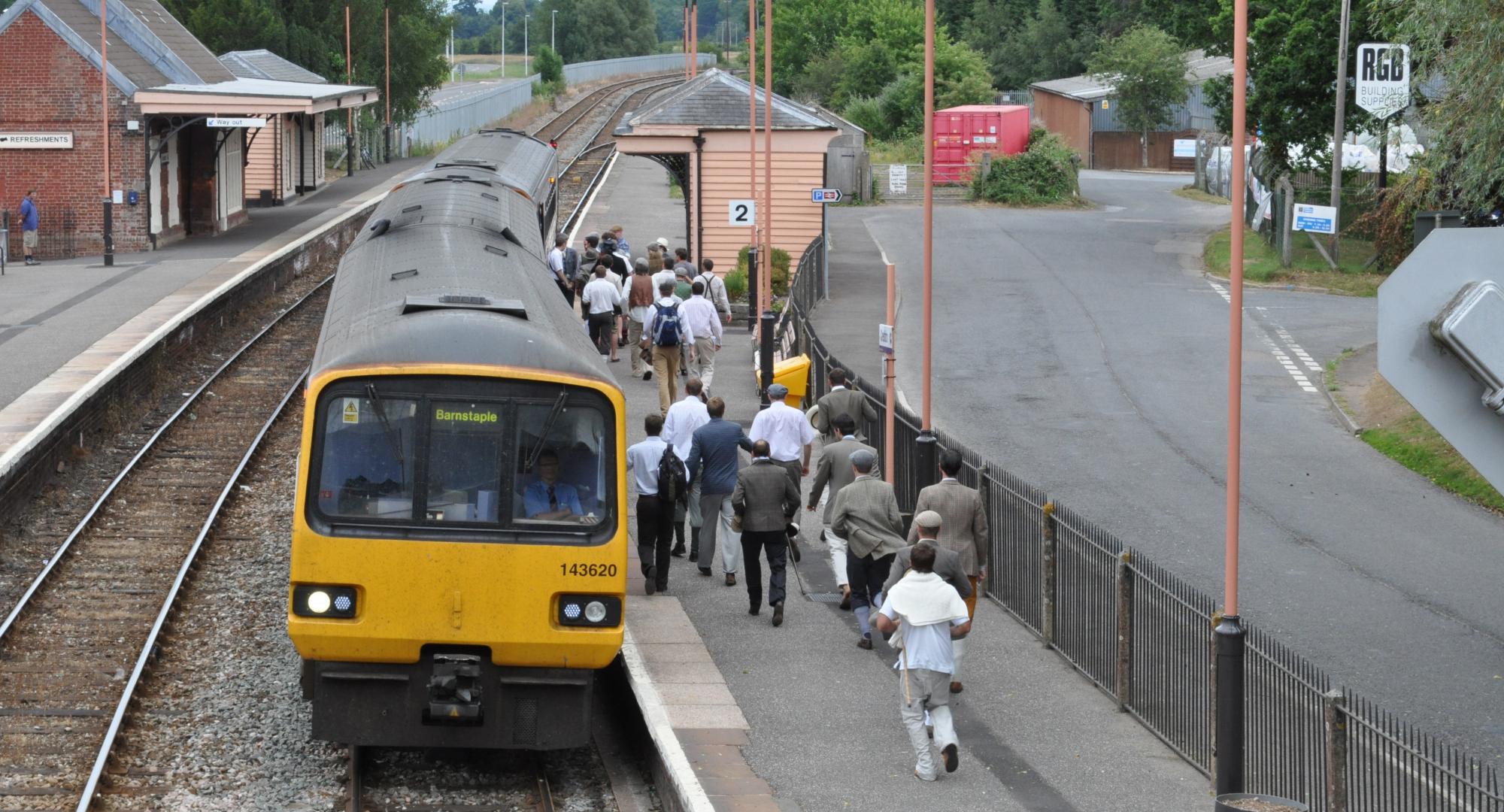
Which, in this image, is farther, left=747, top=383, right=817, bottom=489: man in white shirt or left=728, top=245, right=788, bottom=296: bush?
left=728, top=245, right=788, bottom=296: bush

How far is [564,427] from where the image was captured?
1034 cm

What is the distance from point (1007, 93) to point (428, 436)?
7171cm

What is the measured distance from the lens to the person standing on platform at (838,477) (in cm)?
1348

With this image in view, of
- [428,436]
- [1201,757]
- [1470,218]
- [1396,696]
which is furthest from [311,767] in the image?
[1470,218]

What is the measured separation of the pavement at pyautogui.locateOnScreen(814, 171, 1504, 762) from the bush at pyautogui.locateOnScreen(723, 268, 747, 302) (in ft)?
5.33

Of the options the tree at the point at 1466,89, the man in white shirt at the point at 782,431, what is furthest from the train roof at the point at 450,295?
the tree at the point at 1466,89

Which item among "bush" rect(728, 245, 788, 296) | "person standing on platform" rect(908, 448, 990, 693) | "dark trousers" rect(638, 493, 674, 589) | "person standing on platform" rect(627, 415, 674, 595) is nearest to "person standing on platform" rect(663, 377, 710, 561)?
"person standing on platform" rect(627, 415, 674, 595)

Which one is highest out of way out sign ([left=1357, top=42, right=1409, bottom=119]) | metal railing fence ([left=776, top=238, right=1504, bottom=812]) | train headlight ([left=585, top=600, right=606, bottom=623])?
way out sign ([left=1357, top=42, right=1409, bottom=119])

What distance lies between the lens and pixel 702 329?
2211 cm

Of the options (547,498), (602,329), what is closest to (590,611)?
(547,498)

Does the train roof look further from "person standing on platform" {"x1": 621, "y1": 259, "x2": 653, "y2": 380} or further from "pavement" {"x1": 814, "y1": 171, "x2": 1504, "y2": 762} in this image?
"pavement" {"x1": 814, "y1": 171, "x2": 1504, "y2": 762}

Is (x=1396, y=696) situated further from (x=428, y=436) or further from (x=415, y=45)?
(x=415, y=45)

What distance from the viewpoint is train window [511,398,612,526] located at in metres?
10.2

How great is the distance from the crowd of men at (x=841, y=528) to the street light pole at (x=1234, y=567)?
1613 millimetres
